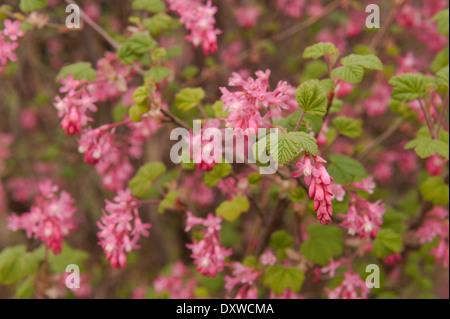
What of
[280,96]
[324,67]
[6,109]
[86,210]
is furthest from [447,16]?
[6,109]

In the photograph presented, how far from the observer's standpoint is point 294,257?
1.84 meters

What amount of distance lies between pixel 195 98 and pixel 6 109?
349 cm

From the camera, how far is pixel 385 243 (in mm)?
1730

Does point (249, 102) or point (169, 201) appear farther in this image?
point (169, 201)

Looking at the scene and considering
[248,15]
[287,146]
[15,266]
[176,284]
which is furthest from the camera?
[248,15]

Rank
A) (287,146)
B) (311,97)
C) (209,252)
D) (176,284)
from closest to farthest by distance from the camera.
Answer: (287,146) < (311,97) < (209,252) < (176,284)

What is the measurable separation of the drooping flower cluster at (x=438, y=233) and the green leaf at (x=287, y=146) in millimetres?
1211

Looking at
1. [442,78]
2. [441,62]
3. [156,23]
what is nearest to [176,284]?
[156,23]

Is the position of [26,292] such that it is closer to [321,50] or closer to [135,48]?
[135,48]

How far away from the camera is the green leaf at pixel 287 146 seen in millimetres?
1067

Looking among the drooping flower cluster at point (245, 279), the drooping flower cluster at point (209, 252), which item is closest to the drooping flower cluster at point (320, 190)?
the drooping flower cluster at point (209, 252)

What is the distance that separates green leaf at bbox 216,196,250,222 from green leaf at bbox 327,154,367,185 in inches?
14.6

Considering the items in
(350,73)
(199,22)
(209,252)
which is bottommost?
(209,252)

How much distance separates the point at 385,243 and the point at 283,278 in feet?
1.61
